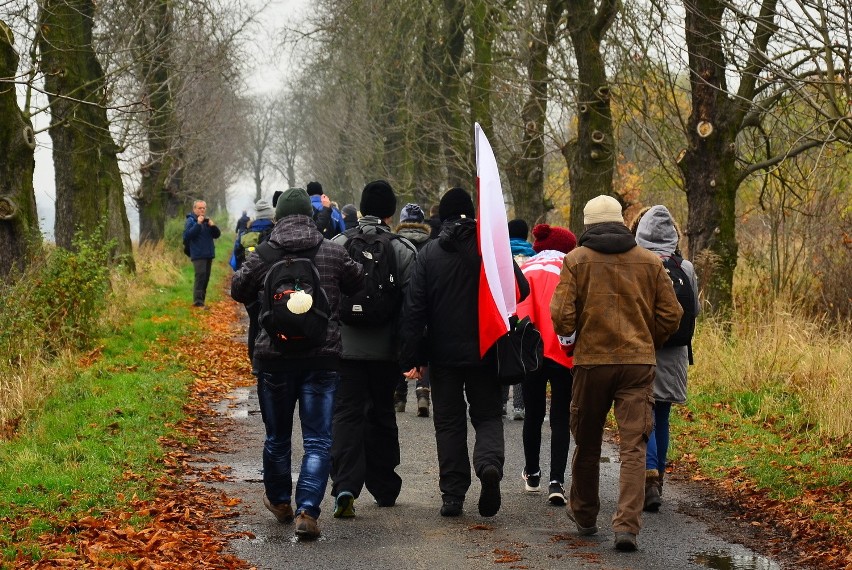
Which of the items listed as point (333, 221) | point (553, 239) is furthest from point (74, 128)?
point (553, 239)

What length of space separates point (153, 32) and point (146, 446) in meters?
17.0

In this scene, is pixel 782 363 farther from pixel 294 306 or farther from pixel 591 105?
pixel 294 306

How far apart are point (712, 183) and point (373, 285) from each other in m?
8.31

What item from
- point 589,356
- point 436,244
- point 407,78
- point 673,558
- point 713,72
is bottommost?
point 673,558

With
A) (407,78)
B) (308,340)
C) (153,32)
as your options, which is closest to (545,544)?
(308,340)

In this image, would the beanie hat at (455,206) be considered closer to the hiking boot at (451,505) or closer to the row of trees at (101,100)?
the hiking boot at (451,505)

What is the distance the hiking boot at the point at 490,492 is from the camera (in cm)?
713

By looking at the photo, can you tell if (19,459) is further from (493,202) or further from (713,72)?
(713,72)

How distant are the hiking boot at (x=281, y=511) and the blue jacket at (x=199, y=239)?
1459 cm

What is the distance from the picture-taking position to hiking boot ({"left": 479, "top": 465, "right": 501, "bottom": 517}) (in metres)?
7.13

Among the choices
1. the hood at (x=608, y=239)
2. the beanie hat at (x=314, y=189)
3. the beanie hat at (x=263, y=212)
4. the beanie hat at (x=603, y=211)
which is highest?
the beanie hat at (x=314, y=189)

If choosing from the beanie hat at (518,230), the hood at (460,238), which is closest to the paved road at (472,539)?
the hood at (460,238)

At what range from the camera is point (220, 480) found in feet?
27.9

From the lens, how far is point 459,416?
24.3 feet
